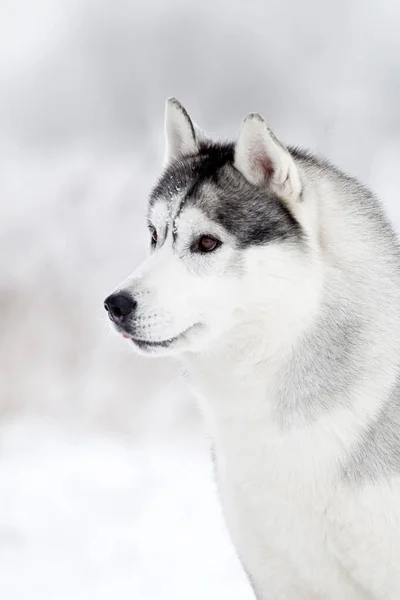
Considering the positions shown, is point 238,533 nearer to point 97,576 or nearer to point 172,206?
point 172,206

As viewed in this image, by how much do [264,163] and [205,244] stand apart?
1.05ft

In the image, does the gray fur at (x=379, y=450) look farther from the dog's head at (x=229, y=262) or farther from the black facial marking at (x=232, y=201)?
the black facial marking at (x=232, y=201)

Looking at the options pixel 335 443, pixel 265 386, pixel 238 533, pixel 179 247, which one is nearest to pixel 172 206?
pixel 179 247

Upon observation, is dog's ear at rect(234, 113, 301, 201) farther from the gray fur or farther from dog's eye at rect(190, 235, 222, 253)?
the gray fur

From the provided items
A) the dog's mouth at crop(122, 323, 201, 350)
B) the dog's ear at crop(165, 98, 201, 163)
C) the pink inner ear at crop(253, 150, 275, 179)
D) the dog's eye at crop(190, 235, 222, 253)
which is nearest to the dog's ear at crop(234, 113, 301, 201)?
the pink inner ear at crop(253, 150, 275, 179)

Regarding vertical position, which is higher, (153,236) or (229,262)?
(229,262)

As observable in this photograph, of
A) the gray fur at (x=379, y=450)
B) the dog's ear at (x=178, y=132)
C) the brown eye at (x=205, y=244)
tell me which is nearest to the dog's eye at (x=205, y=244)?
the brown eye at (x=205, y=244)

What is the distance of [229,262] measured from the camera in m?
2.41

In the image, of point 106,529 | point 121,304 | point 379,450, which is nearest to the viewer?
point 121,304

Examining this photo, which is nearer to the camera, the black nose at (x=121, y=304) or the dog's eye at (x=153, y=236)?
the black nose at (x=121, y=304)

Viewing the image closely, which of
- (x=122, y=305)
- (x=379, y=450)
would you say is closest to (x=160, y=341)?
(x=122, y=305)

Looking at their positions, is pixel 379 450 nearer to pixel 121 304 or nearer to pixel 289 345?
pixel 289 345

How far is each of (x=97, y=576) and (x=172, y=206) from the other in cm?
217

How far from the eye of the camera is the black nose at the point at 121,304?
7.67ft
